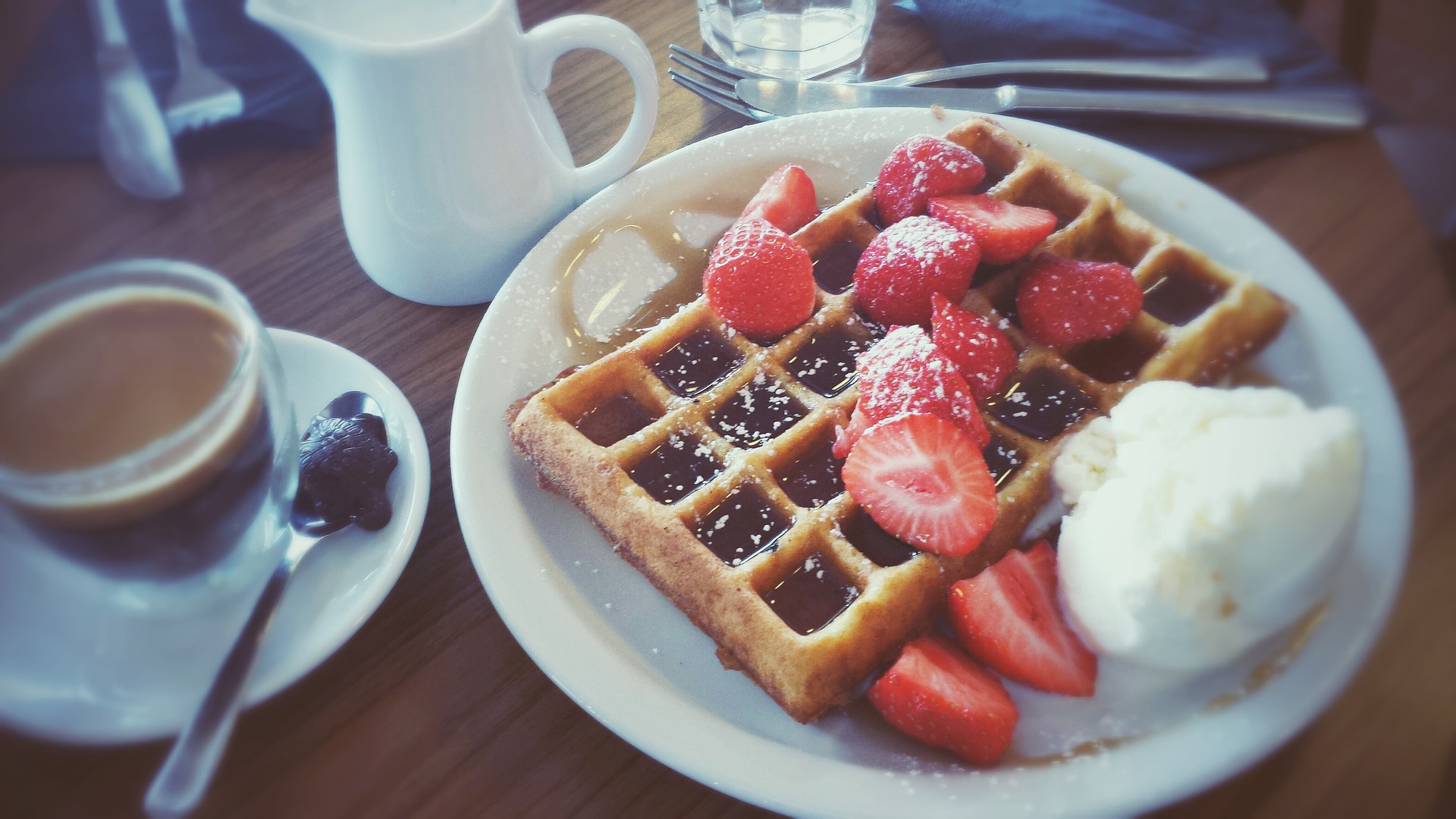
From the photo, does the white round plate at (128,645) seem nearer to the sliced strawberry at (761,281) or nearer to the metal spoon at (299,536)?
the metal spoon at (299,536)

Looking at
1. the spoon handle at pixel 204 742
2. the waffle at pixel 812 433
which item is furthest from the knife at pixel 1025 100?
the spoon handle at pixel 204 742

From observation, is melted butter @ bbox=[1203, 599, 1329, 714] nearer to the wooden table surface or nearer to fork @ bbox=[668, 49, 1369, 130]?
the wooden table surface

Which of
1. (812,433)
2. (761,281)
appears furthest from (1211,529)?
(761,281)

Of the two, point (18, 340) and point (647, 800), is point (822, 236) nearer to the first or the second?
point (647, 800)

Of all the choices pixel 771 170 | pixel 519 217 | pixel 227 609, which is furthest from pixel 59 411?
pixel 771 170

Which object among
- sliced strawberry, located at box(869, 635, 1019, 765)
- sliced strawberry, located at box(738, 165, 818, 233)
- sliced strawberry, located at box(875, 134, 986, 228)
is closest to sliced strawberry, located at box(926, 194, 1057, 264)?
sliced strawberry, located at box(875, 134, 986, 228)
